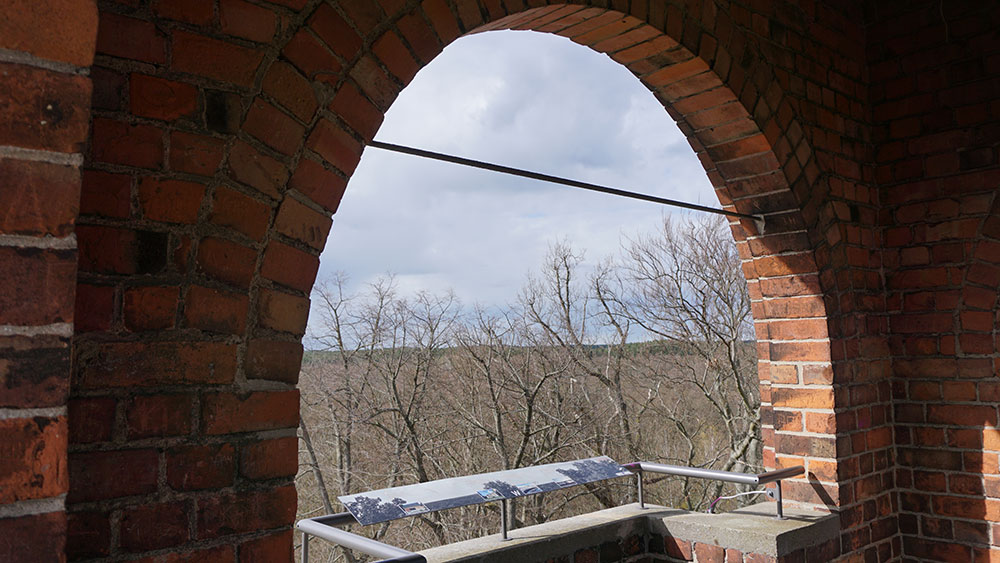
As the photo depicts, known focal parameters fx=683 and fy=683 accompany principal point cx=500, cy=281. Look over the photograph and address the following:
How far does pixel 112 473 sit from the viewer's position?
1.06 metres

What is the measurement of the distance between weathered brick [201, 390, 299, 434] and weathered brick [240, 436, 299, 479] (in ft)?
0.10

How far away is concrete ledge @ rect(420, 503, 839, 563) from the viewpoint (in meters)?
2.18

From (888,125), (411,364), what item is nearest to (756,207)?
(888,125)

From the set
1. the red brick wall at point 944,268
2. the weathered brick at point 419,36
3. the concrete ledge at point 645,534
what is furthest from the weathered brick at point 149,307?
the red brick wall at point 944,268

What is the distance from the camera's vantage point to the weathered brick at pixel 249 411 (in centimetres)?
118

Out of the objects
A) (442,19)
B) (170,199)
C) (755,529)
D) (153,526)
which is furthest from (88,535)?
(755,529)

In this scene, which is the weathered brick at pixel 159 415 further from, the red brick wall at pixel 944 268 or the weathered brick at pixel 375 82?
the red brick wall at pixel 944 268

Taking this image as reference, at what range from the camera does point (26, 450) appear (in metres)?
0.72

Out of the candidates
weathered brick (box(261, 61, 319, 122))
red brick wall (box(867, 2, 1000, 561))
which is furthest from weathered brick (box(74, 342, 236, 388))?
red brick wall (box(867, 2, 1000, 561))

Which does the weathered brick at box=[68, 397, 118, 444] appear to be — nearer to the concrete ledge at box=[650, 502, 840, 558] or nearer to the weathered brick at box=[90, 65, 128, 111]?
the weathered brick at box=[90, 65, 128, 111]

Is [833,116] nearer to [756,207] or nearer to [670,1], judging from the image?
[756,207]

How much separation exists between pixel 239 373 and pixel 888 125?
309 cm

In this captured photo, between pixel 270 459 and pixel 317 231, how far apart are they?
17.6 inches

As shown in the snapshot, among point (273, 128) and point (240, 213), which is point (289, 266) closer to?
point (240, 213)
